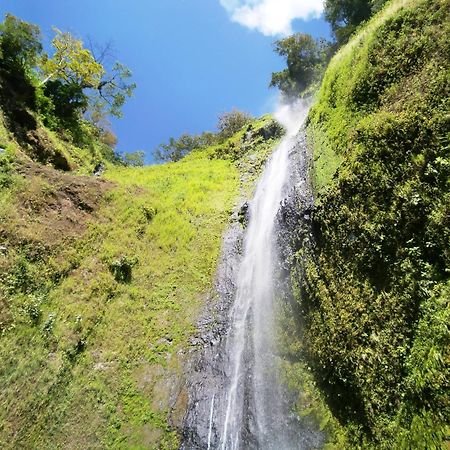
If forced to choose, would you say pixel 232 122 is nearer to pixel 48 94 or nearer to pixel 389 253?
pixel 48 94

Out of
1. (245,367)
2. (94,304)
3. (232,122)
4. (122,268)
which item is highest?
(232,122)

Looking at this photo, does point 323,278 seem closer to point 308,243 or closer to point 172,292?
point 308,243

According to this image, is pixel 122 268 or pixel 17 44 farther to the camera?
pixel 17 44

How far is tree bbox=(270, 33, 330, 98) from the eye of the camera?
1522 inches

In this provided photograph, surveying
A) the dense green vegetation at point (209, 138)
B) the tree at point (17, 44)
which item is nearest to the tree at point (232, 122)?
the dense green vegetation at point (209, 138)

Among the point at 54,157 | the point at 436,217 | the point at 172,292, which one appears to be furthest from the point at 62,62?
the point at 436,217

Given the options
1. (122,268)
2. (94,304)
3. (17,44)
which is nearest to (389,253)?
(94,304)

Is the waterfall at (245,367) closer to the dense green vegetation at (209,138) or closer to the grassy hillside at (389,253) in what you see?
the grassy hillside at (389,253)

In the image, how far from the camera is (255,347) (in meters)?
12.4

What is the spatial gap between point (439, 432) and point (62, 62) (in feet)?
100

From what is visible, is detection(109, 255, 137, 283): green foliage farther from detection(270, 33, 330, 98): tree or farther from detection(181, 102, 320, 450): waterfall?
detection(270, 33, 330, 98): tree

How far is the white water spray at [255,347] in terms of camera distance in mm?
10227

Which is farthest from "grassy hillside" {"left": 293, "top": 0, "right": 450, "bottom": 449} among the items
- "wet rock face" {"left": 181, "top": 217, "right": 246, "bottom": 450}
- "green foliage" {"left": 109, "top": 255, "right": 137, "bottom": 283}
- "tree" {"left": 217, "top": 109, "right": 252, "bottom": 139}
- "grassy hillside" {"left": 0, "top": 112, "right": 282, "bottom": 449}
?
"tree" {"left": 217, "top": 109, "right": 252, "bottom": 139}

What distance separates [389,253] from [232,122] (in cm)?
3240
